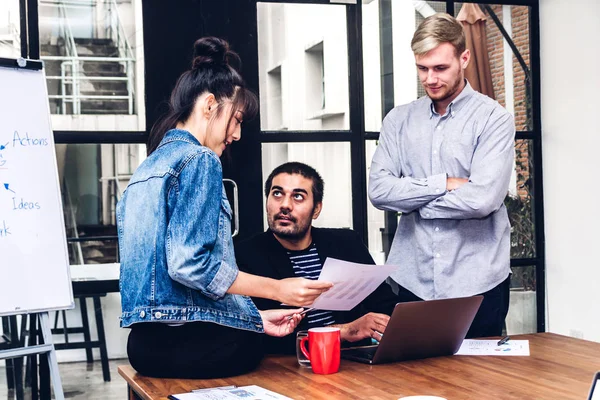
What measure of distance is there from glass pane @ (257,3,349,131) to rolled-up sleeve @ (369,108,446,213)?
81cm

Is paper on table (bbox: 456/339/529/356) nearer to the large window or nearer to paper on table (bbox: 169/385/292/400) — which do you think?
paper on table (bbox: 169/385/292/400)

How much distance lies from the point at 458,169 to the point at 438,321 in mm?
833

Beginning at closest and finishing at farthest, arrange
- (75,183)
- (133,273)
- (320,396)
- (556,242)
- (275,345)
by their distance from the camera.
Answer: (320,396)
(133,273)
(275,345)
(75,183)
(556,242)

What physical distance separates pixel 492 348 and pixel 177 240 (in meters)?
0.96

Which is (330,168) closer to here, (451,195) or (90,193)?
(90,193)

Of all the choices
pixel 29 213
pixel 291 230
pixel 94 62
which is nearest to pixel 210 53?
pixel 291 230

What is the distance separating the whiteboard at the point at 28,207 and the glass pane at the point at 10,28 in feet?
1.46

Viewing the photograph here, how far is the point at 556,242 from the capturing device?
13.2 ft

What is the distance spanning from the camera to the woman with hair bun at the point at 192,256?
1.66m

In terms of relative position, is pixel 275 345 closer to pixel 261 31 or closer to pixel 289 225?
pixel 289 225

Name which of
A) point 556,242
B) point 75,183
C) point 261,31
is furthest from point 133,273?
point 556,242

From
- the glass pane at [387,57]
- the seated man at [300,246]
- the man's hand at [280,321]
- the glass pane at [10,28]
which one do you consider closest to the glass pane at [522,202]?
the glass pane at [387,57]

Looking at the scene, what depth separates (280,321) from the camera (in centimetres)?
199

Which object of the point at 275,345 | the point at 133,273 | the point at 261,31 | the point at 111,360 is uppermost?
the point at 261,31
